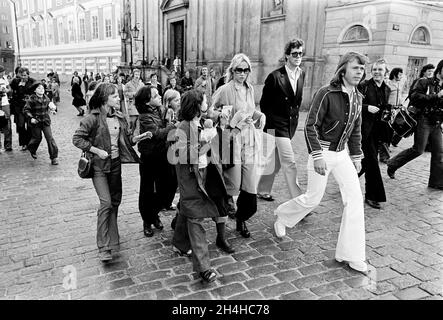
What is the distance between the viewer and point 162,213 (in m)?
5.46

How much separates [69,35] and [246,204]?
50.4 metres

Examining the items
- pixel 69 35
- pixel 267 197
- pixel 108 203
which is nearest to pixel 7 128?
pixel 108 203

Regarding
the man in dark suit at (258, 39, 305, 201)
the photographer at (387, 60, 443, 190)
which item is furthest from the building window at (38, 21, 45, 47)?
the photographer at (387, 60, 443, 190)

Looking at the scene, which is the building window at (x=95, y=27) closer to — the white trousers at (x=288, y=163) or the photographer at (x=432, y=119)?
the photographer at (x=432, y=119)

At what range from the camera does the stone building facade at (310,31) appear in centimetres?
1467

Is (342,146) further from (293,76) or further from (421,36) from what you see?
(421,36)

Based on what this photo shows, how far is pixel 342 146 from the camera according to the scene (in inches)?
160

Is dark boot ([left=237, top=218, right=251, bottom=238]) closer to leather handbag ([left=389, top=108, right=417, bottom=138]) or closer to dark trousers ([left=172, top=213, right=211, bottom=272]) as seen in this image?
dark trousers ([left=172, top=213, right=211, bottom=272])

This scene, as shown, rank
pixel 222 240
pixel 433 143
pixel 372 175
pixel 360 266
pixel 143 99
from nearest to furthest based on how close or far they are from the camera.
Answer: pixel 360 266, pixel 222 240, pixel 143 99, pixel 372 175, pixel 433 143

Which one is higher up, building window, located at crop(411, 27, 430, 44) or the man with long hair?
building window, located at crop(411, 27, 430, 44)

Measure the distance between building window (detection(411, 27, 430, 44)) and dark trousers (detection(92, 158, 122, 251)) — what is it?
14.8m

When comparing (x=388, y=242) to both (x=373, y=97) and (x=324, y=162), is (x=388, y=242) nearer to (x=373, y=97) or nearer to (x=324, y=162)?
(x=324, y=162)

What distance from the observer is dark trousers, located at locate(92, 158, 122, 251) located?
4.03m
